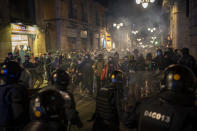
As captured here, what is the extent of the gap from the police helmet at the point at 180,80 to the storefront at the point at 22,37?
14629 mm

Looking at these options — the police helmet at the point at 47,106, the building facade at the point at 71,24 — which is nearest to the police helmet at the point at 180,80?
the police helmet at the point at 47,106

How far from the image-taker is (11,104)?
2.95m

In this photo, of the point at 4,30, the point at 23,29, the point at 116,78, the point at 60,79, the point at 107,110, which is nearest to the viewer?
the point at 60,79

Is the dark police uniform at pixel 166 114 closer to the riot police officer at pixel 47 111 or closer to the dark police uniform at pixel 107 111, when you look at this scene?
the riot police officer at pixel 47 111

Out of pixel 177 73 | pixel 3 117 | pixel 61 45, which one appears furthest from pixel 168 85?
pixel 61 45

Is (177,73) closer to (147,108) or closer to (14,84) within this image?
(147,108)

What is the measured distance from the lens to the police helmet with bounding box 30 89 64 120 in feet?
6.94

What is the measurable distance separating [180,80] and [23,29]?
1723 centimetres

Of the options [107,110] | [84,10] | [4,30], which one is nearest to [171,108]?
[107,110]

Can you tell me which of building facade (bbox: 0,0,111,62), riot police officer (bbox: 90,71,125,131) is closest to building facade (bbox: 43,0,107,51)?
building facade (bbox: 0,0,111,62)

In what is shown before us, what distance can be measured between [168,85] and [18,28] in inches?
657

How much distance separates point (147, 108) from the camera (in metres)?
1.98

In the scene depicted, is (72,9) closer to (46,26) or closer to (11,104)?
(46,26)

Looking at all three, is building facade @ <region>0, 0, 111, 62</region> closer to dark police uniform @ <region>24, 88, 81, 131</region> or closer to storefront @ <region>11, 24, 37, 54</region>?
storefront @ <region>11, 24, 37, 54</region>
